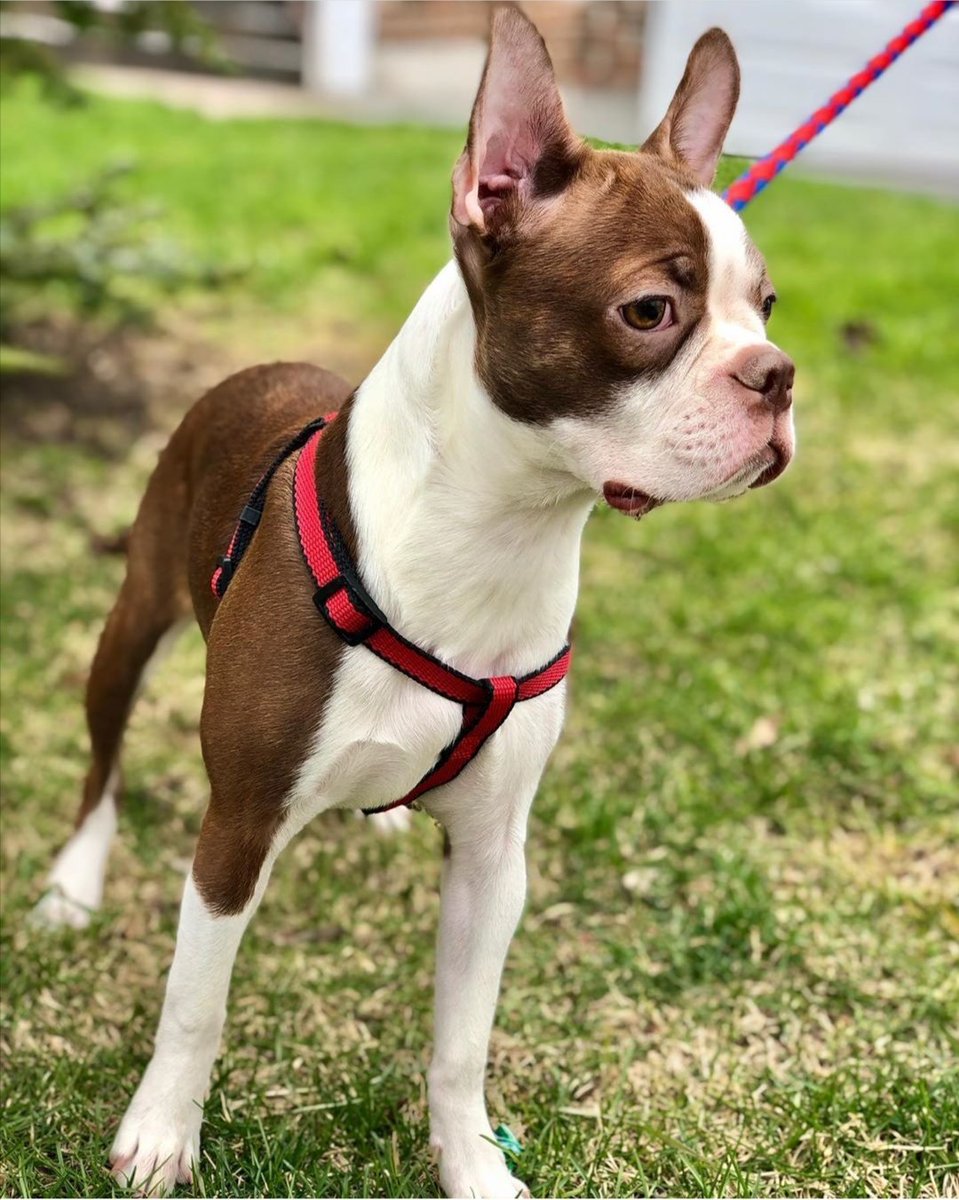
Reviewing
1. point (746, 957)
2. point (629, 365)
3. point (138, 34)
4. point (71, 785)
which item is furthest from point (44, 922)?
point (138, 34)

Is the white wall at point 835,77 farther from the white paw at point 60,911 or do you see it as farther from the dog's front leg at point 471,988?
the dog's front leg at point 471,988

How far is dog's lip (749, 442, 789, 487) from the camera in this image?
2154 millimetres

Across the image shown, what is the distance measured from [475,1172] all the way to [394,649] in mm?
1003

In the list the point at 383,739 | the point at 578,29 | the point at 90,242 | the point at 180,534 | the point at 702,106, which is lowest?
the point at 578,29

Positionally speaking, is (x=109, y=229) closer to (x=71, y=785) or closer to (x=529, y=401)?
(x=71, y=785)

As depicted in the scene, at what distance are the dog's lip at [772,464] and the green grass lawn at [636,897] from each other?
129 centimetres

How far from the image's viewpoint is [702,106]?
8.08 ft

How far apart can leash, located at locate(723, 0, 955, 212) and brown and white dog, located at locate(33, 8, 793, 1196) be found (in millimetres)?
333

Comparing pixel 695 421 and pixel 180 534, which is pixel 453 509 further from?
pixel 180 534

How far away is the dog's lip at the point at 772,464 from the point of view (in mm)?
2154

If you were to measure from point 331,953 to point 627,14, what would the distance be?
13.2 metres

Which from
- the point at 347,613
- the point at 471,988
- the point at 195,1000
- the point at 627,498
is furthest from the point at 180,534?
the point at 627,498

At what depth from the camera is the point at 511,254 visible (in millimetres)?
2141

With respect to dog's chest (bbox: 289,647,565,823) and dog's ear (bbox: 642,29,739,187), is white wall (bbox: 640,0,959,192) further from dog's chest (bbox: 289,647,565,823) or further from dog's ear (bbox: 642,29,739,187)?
dog's chest (bbox: 289,647,565,823)
